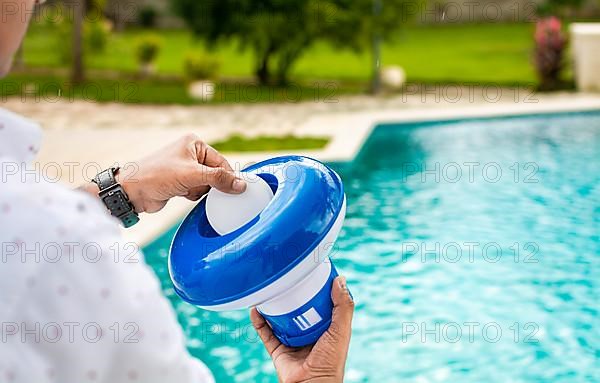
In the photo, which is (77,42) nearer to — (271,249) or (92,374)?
(271,249)

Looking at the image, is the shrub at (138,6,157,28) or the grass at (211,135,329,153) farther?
the shrub at (138,6,157,28)

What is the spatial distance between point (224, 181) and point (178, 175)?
0.07m

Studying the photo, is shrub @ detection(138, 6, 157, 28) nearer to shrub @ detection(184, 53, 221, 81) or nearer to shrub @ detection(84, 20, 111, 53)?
shrub @ detection(84, 20, 111, 53)

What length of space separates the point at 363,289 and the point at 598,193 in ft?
8.58

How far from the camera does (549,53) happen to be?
11.9 m

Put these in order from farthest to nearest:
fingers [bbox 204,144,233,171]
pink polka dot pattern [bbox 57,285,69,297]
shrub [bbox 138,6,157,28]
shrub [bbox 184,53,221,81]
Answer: shrub [bbox 138,6,157,28]
shrub [bbox 184,53,221,81]
fingers [bbox 204,144,233,171]
pink polka dot pattern [bbox 57,285,69,297]

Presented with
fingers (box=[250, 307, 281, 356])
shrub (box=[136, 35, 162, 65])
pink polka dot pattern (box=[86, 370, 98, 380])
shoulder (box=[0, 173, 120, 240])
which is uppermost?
shoulder (box=[0, 173, 120, 240])

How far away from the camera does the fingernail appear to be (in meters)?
1.25

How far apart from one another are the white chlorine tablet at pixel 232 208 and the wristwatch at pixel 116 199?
139 millimetres

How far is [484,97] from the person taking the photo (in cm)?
1130

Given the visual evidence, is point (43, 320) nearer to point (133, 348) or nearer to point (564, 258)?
point (133, 348)

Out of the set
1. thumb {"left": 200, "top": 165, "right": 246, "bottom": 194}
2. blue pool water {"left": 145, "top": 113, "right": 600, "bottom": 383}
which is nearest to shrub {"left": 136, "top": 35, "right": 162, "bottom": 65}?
blue pool water {"left": 145, "top": 113, "right": 600, "bottom": 383}

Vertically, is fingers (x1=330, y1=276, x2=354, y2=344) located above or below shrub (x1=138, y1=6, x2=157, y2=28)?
above

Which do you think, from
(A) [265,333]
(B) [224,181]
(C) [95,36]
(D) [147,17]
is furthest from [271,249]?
(D) [147,17]
